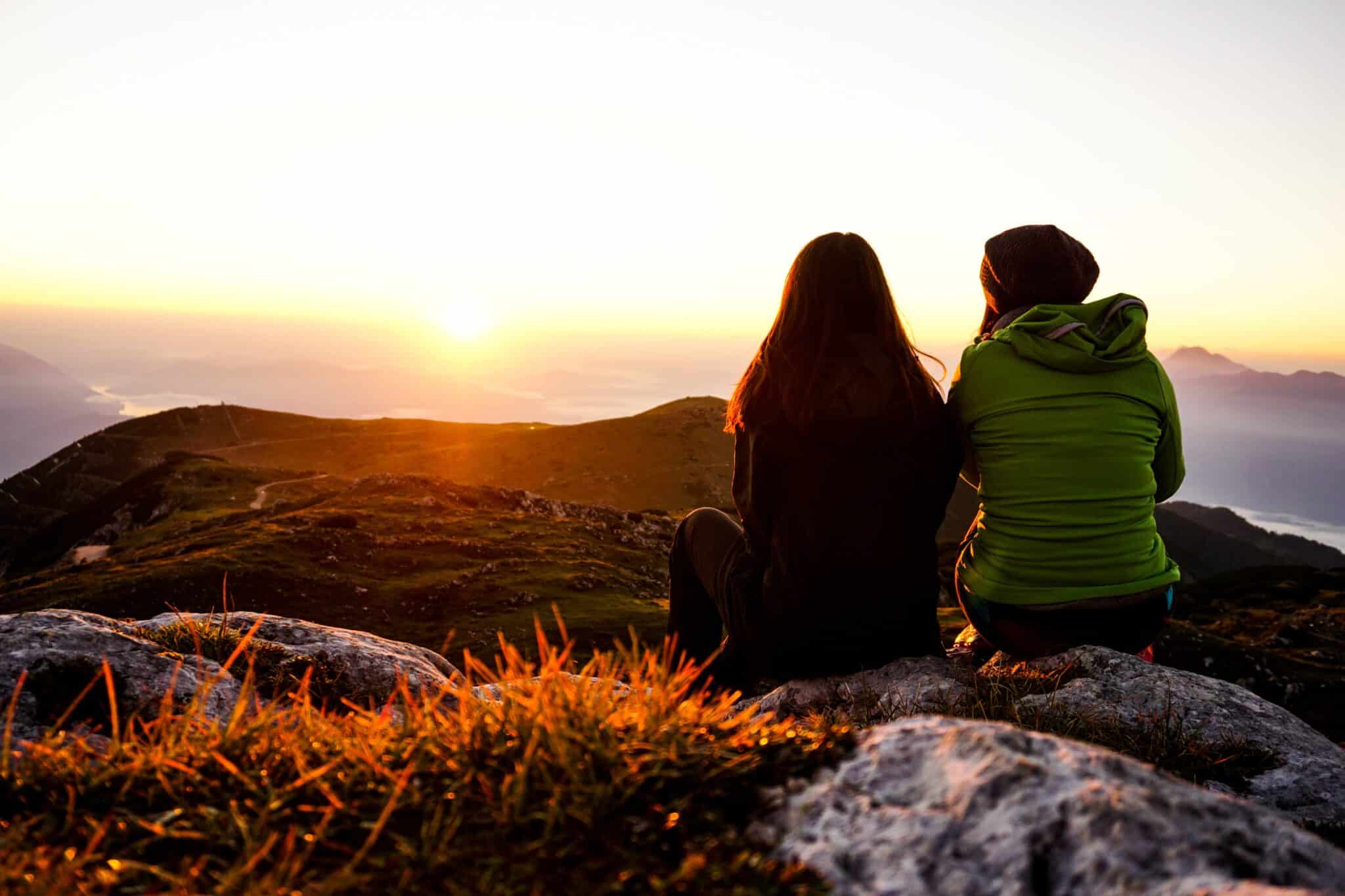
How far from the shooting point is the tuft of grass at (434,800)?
2457mm

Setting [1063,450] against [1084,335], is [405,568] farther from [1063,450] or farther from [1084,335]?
[1084,335]

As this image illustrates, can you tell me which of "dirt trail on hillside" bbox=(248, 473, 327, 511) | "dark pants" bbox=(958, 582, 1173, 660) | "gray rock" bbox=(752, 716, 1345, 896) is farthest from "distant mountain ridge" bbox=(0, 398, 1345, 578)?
"gray rock" bbox=(752, 716, 1345, 896)

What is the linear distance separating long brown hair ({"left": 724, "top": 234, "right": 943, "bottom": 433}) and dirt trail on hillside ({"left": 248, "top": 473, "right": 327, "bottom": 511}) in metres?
58.9

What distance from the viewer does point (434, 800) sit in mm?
2805

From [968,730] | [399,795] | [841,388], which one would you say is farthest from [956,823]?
[841,388]

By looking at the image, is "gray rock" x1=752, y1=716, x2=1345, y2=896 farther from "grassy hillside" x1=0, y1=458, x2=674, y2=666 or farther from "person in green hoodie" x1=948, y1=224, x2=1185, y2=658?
"grassy hillside" x1=0, y1=458, x2=674, y2=666

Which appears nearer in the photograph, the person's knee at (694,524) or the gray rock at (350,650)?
the gray rock at (350,650)

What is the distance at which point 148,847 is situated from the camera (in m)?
2.74

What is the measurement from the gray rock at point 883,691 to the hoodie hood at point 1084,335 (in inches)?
97.5

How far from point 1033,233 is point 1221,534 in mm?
167835

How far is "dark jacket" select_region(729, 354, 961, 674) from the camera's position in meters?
5.85

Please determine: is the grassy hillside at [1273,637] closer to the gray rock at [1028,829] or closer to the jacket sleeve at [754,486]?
the jacket sleeve at [754,486]

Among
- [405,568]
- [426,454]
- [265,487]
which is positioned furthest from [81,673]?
[426,454]

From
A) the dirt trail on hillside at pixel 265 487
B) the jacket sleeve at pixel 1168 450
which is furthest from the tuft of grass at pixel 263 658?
the dirt trail on hillside at pixel 265 487
